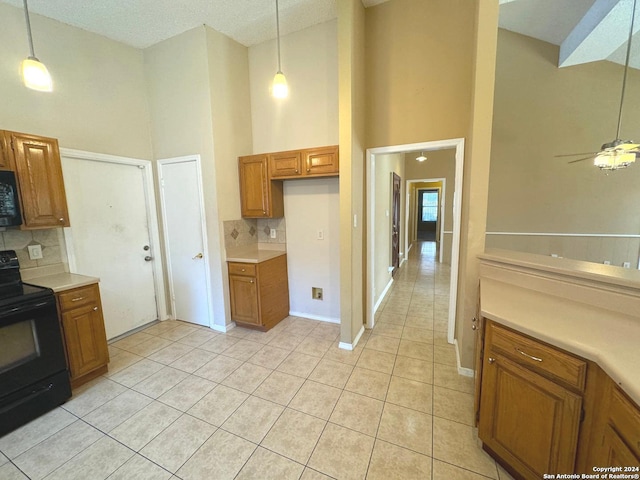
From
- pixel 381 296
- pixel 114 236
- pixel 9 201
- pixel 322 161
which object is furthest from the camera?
pixel 381 296

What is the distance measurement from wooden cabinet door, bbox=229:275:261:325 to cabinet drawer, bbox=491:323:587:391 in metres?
2.38

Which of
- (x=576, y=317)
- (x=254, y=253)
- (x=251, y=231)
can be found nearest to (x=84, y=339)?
(x=254, y=253)

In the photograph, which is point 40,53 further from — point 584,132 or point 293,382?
point 584,132

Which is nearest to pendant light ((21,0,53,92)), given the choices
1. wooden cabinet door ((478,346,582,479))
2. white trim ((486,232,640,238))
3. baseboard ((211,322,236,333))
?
baseboard ((211,322,236,333))

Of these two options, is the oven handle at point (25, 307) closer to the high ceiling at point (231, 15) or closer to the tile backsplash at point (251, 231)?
the tile backsplash at point (251, 231)

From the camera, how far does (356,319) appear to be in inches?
111

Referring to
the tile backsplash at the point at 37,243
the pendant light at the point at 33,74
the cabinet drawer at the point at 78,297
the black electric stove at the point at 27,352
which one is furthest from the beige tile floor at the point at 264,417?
the pendant light at the point at 33,74

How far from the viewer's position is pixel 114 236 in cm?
296

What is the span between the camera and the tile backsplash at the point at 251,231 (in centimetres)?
316

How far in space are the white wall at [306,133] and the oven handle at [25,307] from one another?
89.3 inches

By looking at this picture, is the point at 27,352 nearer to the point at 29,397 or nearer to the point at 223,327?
the point at 29,397

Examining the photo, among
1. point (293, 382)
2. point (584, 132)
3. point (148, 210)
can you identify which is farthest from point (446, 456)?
point (584, 132)

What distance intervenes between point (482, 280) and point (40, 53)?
4411mm

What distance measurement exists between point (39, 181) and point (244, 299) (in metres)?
2.11
